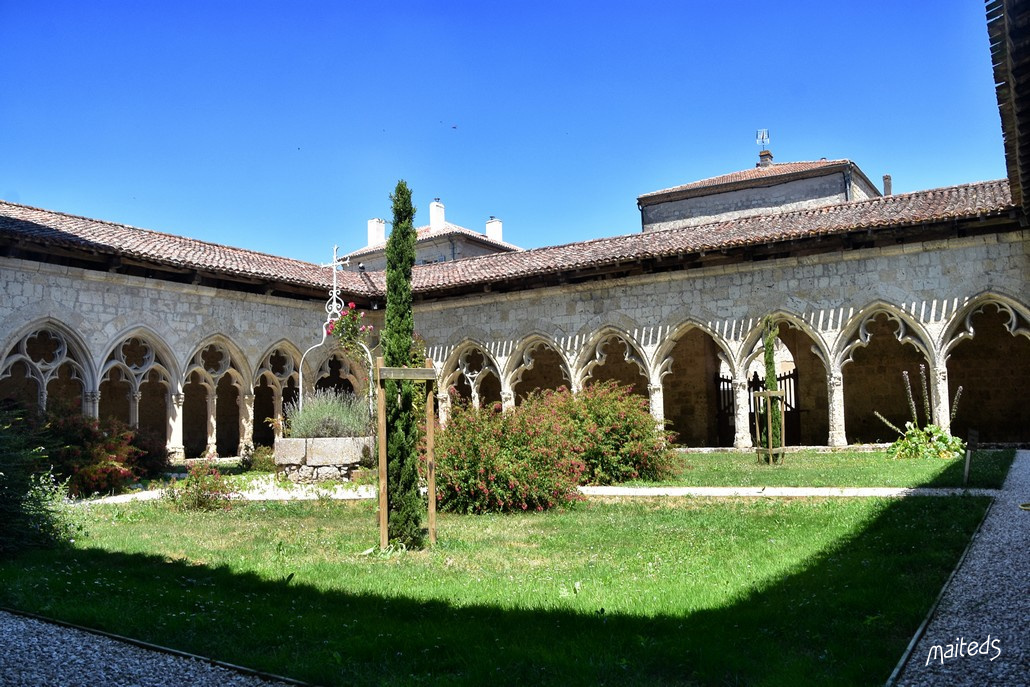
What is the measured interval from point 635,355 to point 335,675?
1497cm

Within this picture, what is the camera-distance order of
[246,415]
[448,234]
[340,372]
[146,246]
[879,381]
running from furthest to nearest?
1. [448,234]
2. [340,372]
3. [879,381]
4. [246,415]
5. [146,246]

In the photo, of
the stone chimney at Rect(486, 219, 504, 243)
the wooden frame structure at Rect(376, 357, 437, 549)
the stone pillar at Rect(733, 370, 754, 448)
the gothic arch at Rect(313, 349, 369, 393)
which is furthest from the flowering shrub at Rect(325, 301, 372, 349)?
the stone chimney at Rect(486, 219, 504, 243)

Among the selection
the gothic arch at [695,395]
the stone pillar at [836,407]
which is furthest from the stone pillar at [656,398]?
the stone pillar at [836,407]

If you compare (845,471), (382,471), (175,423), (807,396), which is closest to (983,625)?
(382,471)

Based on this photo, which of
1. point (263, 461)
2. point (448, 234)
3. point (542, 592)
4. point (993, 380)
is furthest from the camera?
point (448, 234)

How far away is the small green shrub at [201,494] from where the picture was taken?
10.0 metres

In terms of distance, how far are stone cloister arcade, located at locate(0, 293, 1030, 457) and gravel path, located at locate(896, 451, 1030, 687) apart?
8927 millimetres

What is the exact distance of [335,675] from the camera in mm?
3689

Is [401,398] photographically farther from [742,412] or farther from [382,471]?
[742,412]

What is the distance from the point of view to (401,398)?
7.26 m

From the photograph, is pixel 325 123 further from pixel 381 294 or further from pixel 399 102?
pixel 381 294

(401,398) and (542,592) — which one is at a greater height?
(401,398)

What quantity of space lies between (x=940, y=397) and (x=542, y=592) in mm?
12240

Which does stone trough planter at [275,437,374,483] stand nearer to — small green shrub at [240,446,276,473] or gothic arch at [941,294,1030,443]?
small green shrub at [240,446,276,473]
